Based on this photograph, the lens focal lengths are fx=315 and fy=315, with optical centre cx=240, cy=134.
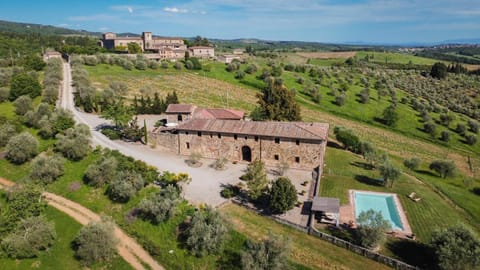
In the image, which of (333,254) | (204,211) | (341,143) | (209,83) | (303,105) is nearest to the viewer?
(333,254)

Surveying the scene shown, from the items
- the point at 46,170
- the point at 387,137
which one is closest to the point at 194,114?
the point at 46,170

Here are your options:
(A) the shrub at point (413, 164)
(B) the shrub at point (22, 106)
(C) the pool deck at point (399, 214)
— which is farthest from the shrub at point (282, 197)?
(B) the shrub at point (22, 106)

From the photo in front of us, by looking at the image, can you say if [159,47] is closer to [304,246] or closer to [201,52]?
[201,52]

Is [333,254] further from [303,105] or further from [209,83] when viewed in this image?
[209,83]

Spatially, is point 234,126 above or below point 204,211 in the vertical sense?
above

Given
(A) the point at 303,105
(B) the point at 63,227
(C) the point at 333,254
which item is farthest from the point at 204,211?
(A) the point at 303,105

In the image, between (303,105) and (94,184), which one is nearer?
(94,184)
